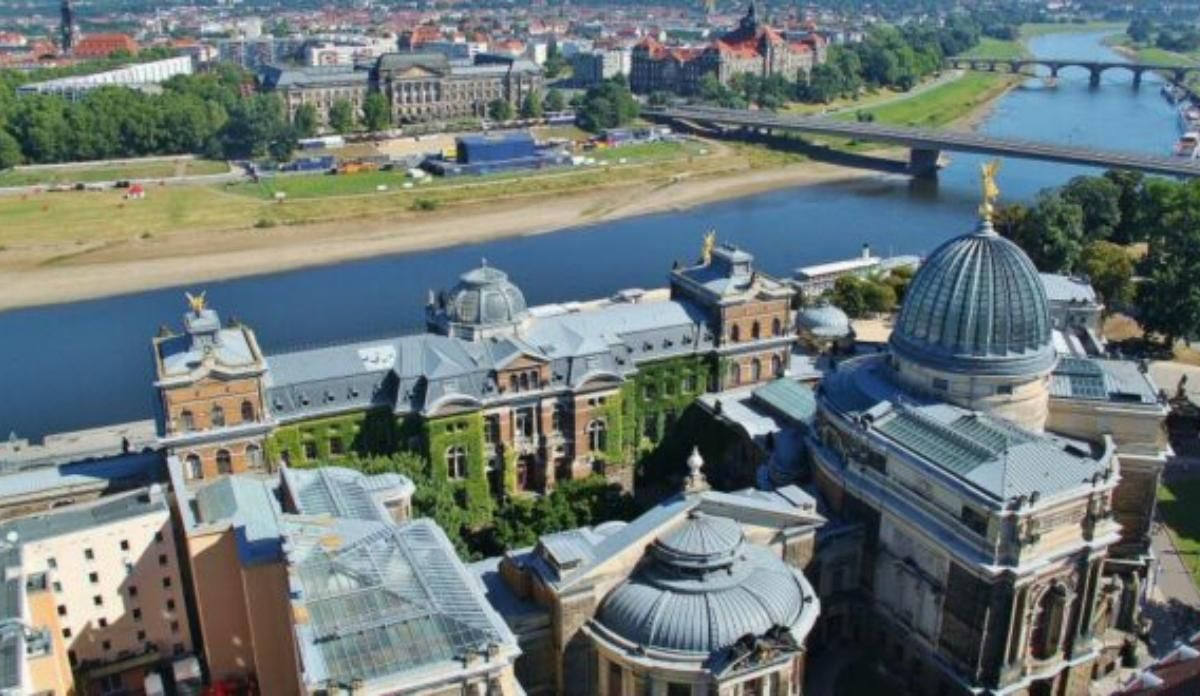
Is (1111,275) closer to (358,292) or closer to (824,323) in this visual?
(824,323)

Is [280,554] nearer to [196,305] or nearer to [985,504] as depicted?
[196,305]

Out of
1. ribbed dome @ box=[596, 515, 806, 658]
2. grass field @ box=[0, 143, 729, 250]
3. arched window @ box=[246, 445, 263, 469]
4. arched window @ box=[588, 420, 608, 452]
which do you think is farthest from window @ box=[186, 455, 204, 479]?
grass field @ box=[0, 143, 729, 250]

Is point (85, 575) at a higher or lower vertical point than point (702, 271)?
lower

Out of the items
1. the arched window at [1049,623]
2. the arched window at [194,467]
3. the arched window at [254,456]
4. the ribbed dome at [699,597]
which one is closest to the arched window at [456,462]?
the arched window at [254,456]

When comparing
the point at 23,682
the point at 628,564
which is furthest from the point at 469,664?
the point at 23,682

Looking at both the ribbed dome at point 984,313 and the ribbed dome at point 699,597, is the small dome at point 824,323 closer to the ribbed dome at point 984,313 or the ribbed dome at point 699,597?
the ribbed dome at point 984,313

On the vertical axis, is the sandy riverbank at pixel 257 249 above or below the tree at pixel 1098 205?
below
